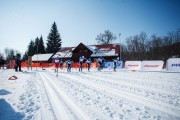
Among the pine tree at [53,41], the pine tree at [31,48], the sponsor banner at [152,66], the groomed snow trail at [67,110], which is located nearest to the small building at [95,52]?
→ the pine tree at [53,41]

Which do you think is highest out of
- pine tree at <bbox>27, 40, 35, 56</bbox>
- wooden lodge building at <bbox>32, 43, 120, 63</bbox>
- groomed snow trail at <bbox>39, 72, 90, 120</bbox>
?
pine tree at <bbox>27, 40, 35, 56</bbox>

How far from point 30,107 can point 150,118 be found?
144 inches

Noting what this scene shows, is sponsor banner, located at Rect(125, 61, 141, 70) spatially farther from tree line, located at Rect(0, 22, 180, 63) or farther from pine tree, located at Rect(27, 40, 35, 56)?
pine tree, located at Rect(27, 40, 35, 56)

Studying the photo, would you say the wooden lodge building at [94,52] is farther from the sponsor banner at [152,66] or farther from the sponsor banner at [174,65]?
the sponsor banner at [174,65]

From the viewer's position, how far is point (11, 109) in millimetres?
4797

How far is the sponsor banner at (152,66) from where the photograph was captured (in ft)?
64.7

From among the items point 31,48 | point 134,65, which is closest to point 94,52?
point 134,65

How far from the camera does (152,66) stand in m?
20.5

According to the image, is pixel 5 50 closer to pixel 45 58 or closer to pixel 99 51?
pixel 45 58

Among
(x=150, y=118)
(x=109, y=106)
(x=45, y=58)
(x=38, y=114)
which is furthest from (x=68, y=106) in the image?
(x=45, y=58)

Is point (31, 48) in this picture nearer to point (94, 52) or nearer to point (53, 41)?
point (53, 41)

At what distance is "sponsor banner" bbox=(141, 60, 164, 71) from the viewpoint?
1971 cm

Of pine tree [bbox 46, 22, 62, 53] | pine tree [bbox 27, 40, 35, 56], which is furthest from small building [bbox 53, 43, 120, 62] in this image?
pine tree [bbox 27, 40, 35, 56]

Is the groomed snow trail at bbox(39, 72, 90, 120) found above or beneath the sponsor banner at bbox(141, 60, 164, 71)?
beneath
